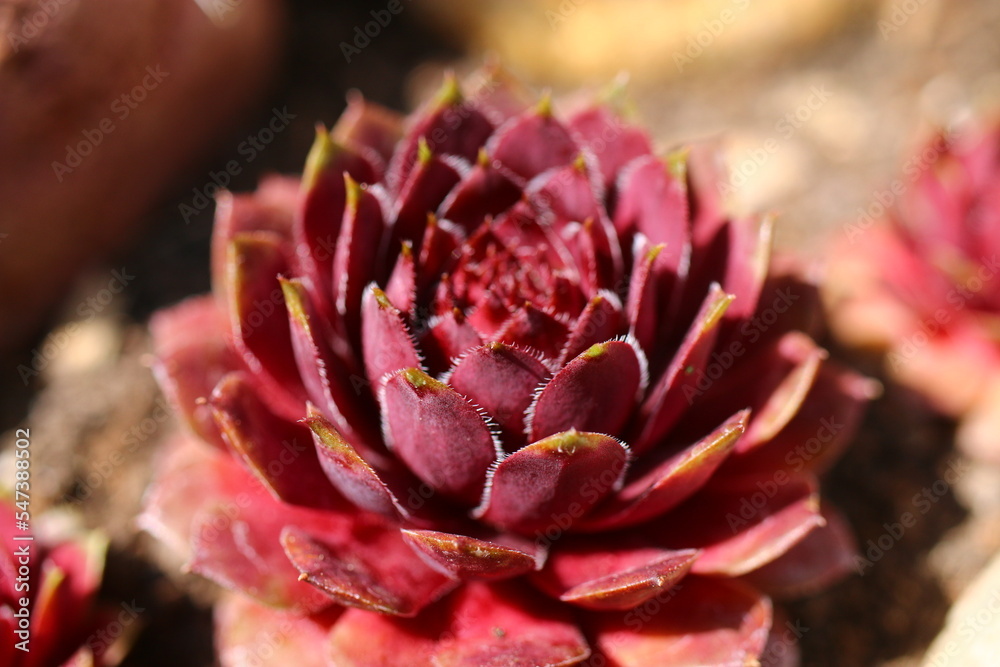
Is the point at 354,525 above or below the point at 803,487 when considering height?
above

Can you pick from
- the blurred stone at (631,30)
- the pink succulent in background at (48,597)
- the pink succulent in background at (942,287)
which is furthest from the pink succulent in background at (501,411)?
the blurred stone at (631,30)

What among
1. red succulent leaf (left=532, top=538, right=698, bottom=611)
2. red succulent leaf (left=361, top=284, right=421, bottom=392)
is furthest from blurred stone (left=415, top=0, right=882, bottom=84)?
red succulent leaf (left=532, top=538, right=698, bottom=611)

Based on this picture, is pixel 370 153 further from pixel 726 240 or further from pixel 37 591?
pixel 37 591

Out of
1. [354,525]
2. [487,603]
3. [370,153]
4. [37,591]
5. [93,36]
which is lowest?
[487,603]

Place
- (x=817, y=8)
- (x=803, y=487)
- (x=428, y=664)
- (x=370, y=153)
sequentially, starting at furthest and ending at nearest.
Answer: (x=817, y=8) < (x=370, y=153) < (x=803, y=487) < (x=428, y=664)

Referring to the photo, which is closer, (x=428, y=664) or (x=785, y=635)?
(x=428, y=664)

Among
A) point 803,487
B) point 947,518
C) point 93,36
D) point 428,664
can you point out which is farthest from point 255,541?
point 947,518

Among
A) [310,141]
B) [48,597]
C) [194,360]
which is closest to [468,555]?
[194,360]

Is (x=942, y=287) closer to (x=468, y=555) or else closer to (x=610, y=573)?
(x=610, y=573)

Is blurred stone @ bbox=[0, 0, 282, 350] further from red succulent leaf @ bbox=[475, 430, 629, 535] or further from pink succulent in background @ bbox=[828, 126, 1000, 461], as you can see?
pink succulent in background @ bbox=[828, 126, 1000, 461]

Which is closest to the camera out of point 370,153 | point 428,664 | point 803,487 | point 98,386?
point 428,664
